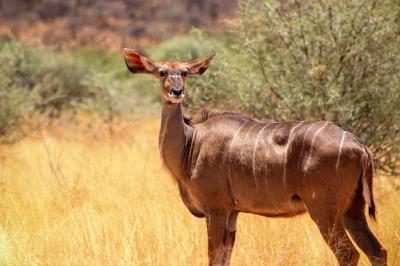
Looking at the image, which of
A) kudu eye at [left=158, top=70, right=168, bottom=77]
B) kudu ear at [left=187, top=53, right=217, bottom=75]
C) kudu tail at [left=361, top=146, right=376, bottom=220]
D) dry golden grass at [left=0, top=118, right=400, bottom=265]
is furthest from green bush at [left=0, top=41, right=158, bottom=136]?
kudu tail at [left=361, top=146, right=376, bottom=220]

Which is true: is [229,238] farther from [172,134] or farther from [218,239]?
[172,134]

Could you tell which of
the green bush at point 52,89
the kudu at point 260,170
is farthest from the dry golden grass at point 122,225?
the green bush at point 52,89

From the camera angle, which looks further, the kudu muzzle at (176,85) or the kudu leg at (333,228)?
the kudu muzzle at (176,85)

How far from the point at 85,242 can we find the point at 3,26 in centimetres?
3298

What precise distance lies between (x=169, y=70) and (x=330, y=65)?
2399mm

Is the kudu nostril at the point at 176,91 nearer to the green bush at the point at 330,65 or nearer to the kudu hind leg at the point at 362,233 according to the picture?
the kudu hind leg at the point at 362,233

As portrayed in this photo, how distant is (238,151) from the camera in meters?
5.59

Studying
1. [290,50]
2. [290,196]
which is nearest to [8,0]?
[290,50]

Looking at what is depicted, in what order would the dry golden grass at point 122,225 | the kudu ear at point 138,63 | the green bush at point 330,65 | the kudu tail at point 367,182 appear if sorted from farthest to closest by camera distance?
the green bush at point 330,65 < the kudu ear at point 138,63 < the dry golden grass at point 122,225 < the kudu tail at point 367,182

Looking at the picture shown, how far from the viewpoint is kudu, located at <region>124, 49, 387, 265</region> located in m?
5.00

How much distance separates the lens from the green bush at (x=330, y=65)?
766cm

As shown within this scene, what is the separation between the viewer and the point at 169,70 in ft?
19.5

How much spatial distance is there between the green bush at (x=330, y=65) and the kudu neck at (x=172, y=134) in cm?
181

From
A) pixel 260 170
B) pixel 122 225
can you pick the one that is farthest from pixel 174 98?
pixel 122 225
